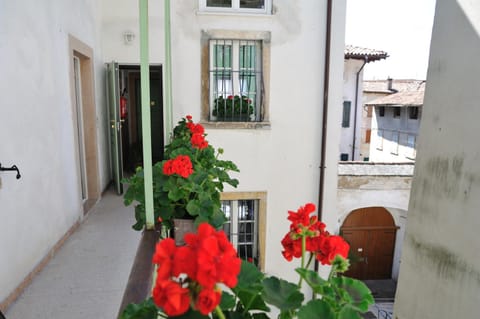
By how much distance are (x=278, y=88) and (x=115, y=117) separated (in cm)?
258

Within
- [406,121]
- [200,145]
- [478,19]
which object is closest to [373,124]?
[406,121]

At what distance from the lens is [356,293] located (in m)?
0.85

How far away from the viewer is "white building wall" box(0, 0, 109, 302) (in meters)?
2.24

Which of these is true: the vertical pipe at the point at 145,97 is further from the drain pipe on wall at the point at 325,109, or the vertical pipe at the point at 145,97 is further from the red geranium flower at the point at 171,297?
the drain pipe on wall at the point at 325,109

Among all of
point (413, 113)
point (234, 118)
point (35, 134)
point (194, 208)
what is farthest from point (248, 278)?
point (413, 113)

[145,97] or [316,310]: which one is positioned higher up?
[145,97]

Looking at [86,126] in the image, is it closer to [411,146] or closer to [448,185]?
[448,185]

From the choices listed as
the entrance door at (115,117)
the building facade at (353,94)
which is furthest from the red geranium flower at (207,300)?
the building facade at (353,94)

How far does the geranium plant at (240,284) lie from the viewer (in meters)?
0.55

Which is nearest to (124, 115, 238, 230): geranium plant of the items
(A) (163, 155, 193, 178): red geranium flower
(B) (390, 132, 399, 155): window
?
(A) (163, 155, 193, 178): red geranium flower

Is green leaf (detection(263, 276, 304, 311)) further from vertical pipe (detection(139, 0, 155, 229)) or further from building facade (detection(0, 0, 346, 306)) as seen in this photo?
building facade (detection(0, 0, 346, 306))

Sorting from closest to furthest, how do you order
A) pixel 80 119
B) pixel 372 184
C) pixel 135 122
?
pixel 80 119
pixel 135 122
pixel 372 184

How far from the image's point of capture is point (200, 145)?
8.36 feet

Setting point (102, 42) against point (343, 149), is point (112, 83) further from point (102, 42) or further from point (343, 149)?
point (343, 149)
